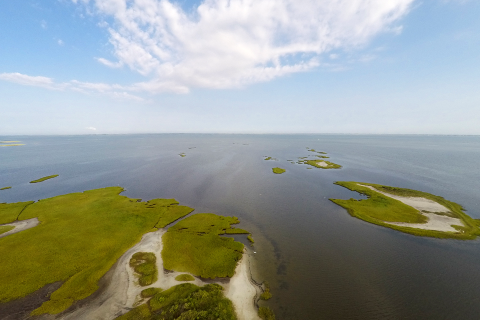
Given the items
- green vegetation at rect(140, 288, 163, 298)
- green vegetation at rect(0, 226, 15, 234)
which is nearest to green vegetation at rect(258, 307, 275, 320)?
green vegetation at rect(140, 288, 163, 298)

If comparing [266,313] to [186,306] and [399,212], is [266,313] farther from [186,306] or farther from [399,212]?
[399,212]

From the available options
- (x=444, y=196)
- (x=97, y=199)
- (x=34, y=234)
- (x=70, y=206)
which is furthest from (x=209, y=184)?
(x=444, y=196)

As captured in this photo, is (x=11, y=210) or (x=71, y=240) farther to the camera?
(x=11, y=210)

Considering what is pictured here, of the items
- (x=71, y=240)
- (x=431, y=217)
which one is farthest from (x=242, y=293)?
(x=431, y=217)

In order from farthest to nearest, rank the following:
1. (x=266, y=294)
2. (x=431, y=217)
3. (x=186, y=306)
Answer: (x=431, y=217) → (x=266, y=294) → (x=186, y=306)

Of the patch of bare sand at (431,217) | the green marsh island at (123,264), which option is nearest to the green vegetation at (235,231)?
the green marsh island at (123,264)

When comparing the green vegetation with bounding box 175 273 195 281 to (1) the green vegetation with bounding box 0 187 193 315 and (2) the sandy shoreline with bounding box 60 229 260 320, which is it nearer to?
(2) the sandy shoreline with bounding box 60 229 260 320

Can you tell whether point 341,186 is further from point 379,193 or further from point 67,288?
point 67,288
